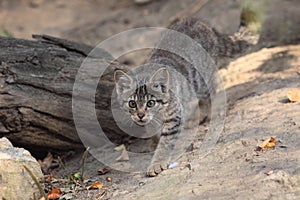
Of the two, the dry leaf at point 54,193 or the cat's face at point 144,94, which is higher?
the cat's face at point 144,94

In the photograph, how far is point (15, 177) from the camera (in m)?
4.44

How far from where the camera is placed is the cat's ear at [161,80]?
→ 5535 mm

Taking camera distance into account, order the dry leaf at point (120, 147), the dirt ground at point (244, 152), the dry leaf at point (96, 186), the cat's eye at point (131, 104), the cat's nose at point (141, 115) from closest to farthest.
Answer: the dirt ground at point (244, 152)
the dry leaf at point (96, 186)
the cat's nose at point (141, 115)
the cat's eye at point (131, 104)
the dry leaf at point (120, 147)

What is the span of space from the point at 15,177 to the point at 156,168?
1458 mm

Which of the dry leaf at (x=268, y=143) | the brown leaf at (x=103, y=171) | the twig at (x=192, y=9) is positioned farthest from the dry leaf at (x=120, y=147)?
the twig at (x=192, y=9)

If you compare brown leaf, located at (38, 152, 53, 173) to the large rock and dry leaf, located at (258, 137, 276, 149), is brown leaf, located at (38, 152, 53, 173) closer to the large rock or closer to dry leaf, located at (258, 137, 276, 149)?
the large rock

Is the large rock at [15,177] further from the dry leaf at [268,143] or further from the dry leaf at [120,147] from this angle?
the dry leaf at [268,143]

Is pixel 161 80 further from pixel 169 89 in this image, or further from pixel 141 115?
pixel 141 115

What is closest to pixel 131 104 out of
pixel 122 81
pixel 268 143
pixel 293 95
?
pixel 122 81

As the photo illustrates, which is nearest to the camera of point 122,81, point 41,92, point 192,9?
point 122,81

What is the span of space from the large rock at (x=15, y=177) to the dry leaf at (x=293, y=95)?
2.97 m

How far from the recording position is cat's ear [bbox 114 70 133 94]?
220 inches

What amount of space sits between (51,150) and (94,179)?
118 centimetres

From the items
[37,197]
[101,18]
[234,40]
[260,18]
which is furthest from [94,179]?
[101,18]
